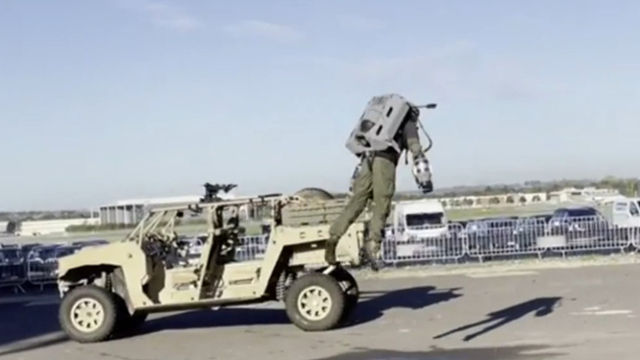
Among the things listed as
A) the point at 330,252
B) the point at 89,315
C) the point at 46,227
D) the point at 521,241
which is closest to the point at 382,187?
the point at 330,252

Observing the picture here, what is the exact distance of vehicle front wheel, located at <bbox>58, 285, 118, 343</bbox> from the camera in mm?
17359

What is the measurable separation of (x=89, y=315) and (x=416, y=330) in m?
4.99

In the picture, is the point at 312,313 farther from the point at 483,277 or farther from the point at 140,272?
the point at 483,277

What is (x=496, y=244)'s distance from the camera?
105ft

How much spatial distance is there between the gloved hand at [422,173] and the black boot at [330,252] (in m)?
2.12

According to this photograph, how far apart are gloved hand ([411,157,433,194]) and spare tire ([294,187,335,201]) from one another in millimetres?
3327

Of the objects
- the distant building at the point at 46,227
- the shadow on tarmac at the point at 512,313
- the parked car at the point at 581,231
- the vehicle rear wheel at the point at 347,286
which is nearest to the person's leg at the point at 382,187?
the shadow on tarmac at the point at 512,313

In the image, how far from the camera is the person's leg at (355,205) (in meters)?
14.9

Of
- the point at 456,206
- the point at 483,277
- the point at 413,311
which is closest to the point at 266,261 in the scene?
the point at 413,311

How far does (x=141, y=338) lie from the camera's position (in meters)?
17.6

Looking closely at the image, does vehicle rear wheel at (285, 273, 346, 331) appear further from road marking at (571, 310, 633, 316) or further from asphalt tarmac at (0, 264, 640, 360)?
road marking at (571, 310, 633, 316)

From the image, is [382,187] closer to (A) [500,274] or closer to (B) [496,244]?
(A) [500,274]

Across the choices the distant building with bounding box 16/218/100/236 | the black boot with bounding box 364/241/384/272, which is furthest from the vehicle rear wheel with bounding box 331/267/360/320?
the distant building with bounding box 16/218/100/236

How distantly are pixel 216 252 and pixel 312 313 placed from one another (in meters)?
1.87
